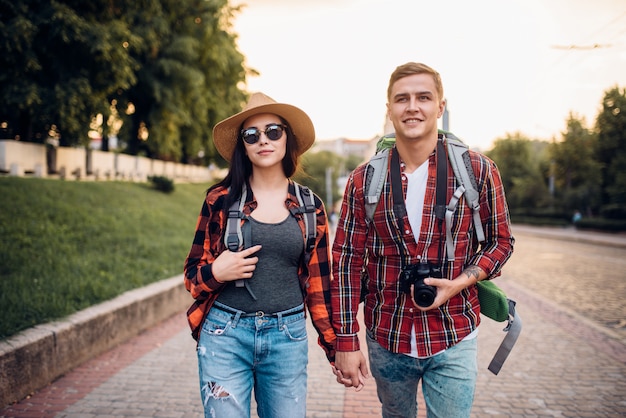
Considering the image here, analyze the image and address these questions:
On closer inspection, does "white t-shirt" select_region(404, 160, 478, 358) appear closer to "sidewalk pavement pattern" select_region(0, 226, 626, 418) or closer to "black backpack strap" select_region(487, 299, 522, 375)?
"black backpack strap" select_region(487, 299, 522, 375)

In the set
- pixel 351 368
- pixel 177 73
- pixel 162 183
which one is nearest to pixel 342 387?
pixel 351 368

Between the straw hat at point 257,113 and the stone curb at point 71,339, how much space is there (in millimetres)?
2566

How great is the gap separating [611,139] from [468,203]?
3882cm

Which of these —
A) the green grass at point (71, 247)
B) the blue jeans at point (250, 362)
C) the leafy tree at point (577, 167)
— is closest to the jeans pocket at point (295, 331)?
the blue jeans at point (250, 362)

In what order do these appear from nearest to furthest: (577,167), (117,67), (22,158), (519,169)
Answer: (22,158) < (117,67) < (577,167) < (519,169)

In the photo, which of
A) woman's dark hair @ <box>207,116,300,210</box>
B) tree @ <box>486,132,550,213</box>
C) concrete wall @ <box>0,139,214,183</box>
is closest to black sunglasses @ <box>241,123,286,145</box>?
woman's dark hair @ <box>207,116,300,210</box>

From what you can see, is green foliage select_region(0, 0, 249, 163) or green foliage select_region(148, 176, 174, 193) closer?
green foliage select_region(0, 0, 249, 163)

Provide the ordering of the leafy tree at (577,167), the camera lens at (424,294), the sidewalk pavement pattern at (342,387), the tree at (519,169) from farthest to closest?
the tree at (519,169)
the leafy tree at (577,167)
the sidewalk pavement pattern at (342,387)
the camera lens at (424,294)

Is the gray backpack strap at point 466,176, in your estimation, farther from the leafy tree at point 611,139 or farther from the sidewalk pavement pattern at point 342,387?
the leafy tree at point 611,139

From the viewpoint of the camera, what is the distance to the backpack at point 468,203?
213 cm

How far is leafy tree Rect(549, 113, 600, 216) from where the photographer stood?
3512cm

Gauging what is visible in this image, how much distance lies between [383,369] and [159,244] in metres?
7.83

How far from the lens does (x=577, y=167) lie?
36.5 metres

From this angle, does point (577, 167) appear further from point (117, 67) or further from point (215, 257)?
point (215, 257)
